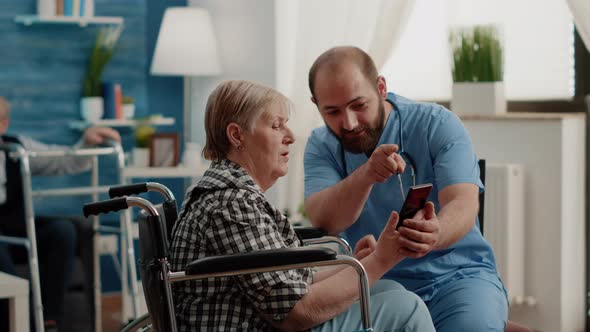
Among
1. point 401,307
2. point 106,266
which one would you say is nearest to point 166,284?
point 401,307

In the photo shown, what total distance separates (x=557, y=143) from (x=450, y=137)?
61.5 inches

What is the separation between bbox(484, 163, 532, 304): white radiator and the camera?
4.02 m

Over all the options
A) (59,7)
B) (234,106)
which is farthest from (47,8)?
(234,106)

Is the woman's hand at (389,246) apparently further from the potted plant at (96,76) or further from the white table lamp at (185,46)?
the potted plant at (96,76)

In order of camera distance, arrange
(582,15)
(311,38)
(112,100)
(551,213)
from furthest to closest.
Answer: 1. (112,100)
2. (311,38)
3. (551,213)
4. (582,15)

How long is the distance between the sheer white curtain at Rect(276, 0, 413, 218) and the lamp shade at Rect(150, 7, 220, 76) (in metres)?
0.52

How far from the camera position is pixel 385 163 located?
2348mm

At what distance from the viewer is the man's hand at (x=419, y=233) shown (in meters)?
2.09

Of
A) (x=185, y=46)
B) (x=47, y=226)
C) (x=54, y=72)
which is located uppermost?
(x=185, y=46)

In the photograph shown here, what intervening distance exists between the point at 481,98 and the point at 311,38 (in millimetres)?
907

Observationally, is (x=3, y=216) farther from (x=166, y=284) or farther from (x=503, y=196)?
(x=166, y=284)

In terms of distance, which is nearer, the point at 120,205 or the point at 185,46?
the point at 120,205

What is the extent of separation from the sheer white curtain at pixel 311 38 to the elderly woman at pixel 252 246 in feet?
7.60

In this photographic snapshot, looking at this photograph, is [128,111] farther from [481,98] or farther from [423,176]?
[423,176]
